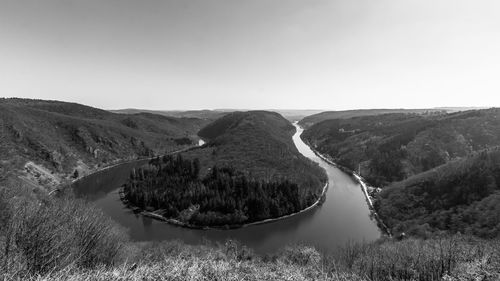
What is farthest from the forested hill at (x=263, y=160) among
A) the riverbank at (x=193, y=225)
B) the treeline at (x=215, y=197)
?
the treeline at (x=215, y=197)

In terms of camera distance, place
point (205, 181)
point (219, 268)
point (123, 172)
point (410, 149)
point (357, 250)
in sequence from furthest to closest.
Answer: point (123, 172), point (410, 149), point (205, 181), point (357, 250), point (219, 268)

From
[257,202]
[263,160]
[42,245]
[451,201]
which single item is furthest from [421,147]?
[42,245]

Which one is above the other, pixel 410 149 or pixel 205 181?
pixel 410 149

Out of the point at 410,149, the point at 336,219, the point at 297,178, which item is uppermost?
the point at 410,149

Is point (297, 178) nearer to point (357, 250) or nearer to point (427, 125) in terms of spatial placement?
point (357, 250)

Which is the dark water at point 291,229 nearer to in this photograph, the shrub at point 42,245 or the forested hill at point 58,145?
the forested hill at point 58,145

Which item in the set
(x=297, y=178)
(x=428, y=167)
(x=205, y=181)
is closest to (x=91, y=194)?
(x=205, y=181)

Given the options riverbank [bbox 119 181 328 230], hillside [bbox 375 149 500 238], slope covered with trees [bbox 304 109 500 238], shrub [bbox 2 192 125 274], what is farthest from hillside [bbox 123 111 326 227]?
shrub [bbox 2 192 125 274]

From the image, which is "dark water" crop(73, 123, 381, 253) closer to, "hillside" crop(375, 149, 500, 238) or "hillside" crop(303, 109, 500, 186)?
"hillside" crop(375, 149, 500, 238)
